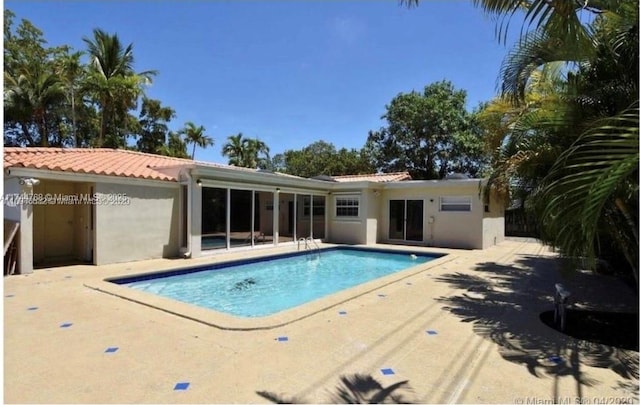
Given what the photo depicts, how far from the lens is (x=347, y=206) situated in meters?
19.6

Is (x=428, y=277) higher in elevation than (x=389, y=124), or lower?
lower

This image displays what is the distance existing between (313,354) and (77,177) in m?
Result: 9.89

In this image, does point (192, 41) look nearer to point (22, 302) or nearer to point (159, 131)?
point (22, 302)

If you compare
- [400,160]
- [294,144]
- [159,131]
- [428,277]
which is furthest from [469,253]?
[294,144]

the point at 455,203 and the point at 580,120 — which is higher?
the point at 580,120

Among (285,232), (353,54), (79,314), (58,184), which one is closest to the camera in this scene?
(79,314)

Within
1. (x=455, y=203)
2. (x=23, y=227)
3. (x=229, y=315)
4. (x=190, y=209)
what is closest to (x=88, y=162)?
(x=23, y=227)

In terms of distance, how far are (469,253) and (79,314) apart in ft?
46.3

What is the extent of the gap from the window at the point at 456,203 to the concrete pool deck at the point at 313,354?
977 centimetres

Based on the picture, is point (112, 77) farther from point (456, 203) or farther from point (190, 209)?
point (456, 203)

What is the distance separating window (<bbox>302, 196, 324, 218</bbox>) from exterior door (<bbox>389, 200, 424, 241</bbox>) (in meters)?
3.82

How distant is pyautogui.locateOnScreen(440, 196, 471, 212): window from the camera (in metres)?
17.5

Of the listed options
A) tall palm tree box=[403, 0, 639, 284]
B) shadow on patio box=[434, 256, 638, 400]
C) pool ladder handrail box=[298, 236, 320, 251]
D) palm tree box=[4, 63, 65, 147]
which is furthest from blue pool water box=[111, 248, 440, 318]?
palm tree box=[4, 63, 65, 147]

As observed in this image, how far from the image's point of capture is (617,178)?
2637 mm
